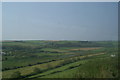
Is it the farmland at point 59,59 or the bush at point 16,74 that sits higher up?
the farmland at point 59,59

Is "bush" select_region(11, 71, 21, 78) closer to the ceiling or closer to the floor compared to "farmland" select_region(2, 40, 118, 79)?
closer to the floor

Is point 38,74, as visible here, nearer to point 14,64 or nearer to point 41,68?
point 41,68

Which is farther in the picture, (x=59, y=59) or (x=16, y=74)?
(x=59, y=59)

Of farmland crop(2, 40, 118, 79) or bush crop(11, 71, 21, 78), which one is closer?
bush crop(11, 71, 21, 78)

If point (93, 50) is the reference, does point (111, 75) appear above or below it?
below

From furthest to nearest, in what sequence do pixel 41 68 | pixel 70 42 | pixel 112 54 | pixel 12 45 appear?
pixel 70 42, pixel 12 45, pixel 112 54, pixel 41 68

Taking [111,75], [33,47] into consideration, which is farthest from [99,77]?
[33,47]

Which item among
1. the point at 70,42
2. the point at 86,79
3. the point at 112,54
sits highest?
the point at 70,42

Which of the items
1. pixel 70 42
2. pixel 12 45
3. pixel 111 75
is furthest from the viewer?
pixel 70 42
